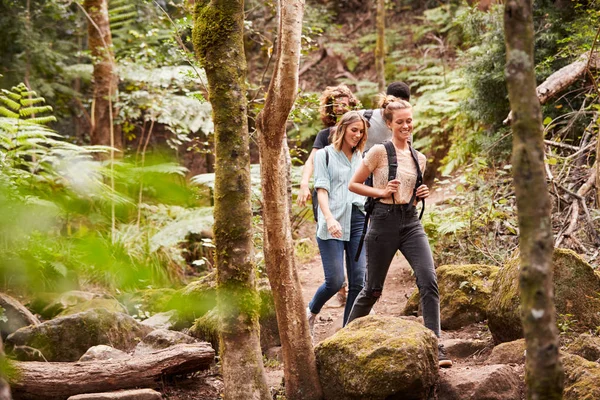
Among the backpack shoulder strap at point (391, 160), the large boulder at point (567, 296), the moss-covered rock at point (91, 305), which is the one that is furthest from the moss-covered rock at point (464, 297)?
the moss-covered rock at point (91, 305)

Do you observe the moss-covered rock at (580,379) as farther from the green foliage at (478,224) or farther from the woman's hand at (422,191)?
the green foliage at (478,224)

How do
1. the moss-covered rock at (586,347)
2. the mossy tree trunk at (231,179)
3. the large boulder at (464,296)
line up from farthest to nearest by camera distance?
the large boulder at (464,296), the moss-covered rock at (586,347), the mossy tree trunk at (231,179)

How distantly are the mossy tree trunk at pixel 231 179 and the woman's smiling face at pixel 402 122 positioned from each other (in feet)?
5.44

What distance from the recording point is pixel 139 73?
12.0 m

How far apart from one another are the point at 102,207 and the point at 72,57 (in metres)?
17.5

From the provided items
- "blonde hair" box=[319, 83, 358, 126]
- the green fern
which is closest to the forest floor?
"blonde hair" box=[319, 83, 358, 126]

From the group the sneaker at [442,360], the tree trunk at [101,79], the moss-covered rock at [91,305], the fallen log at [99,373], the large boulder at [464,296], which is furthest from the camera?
the tree trunk at [101,79]

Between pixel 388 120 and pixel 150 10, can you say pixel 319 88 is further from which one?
pixel 388 120

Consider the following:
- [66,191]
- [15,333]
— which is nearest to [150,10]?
[15,333]

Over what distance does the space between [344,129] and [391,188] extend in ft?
4.16

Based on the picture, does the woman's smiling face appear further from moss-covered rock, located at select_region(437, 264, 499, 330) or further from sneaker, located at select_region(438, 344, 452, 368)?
moss-covered rock, located at select_region(437, 264, 499, 330)

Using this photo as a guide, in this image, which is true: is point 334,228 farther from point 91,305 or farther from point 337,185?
point 91,305

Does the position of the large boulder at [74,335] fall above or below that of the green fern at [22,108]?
below

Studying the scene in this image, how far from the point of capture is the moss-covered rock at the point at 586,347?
486 cm
